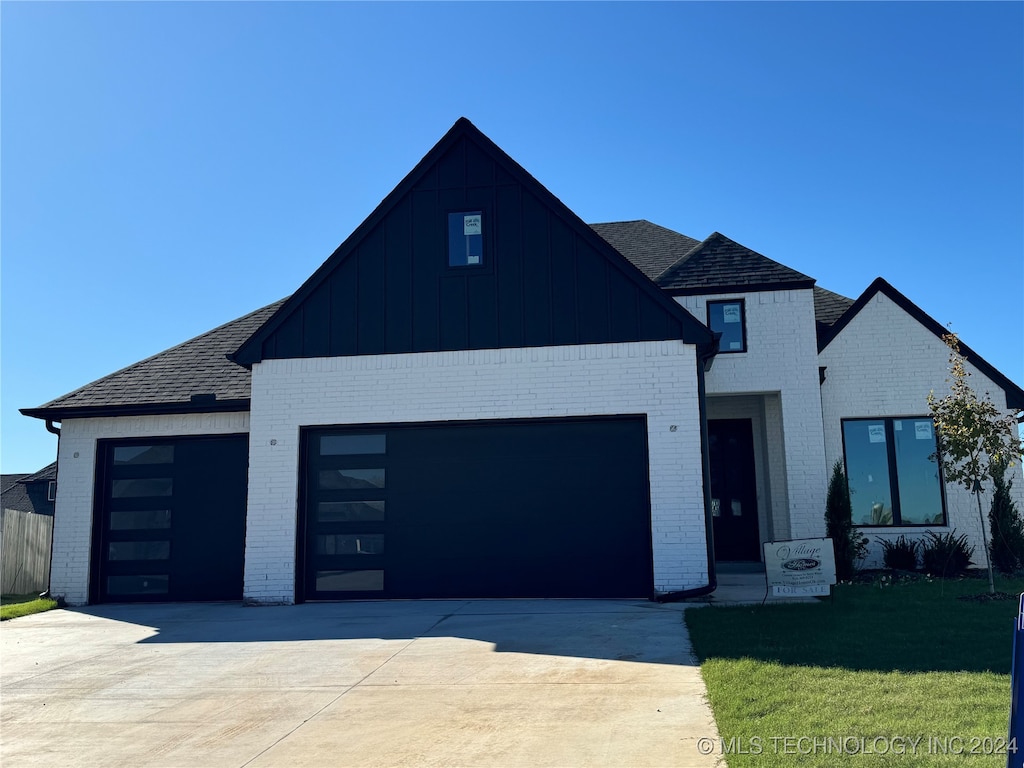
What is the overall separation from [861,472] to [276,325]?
1064cm

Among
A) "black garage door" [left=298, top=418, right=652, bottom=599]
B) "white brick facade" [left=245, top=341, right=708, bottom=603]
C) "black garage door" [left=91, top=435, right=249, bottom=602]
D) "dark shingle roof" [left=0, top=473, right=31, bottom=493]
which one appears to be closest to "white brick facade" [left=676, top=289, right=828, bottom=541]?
"white brick facade" [left=245, top=341, right=708, bottom=603]

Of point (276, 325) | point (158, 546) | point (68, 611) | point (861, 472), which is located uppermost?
point (276, 325)

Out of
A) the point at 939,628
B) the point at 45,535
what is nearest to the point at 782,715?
the point at 939,628

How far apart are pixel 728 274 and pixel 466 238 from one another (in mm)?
5366

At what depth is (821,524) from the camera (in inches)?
583

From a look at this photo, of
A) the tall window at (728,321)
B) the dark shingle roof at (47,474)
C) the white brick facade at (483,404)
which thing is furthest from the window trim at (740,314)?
the dark shingle roof at (47,474)

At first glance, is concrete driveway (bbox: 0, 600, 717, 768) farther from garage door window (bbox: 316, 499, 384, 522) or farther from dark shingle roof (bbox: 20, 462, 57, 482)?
dark shingle roof (bbox: 20, 462, 57, 482)

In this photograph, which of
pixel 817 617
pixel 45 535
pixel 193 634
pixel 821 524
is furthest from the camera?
pixel 45 535

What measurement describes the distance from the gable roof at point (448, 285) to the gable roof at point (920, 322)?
468cm

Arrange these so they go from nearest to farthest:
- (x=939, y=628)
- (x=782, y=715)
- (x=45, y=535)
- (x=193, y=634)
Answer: (x=782, y=715) < (x=939, y=628) < (x=193, y=634) < (x=45, y=535)

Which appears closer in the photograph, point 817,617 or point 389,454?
point 817,617

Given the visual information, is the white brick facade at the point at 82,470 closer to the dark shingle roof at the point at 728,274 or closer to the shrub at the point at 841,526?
the dark shingle roof at the point at 728,274

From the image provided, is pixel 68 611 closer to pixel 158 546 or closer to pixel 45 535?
pixel 158 546

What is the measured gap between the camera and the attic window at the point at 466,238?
13.3m
